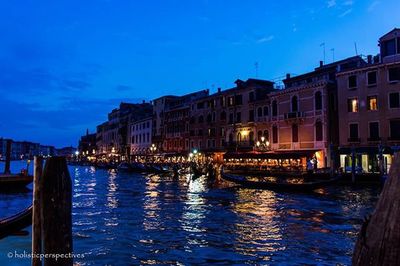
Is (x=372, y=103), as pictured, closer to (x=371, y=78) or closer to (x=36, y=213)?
(x=371, y=78)

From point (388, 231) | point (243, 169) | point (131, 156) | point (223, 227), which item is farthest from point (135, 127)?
point (388, 231)

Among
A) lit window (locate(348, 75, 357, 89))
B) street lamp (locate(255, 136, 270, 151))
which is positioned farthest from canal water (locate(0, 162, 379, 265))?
street lamp (locate(255, 136, 270, 151))

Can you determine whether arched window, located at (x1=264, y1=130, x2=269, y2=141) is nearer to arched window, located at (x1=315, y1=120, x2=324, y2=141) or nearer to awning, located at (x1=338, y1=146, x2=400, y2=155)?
arched window, located at (x1=315, y1=120, x2=324, y2=141)

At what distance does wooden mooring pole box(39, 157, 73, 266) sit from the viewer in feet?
13.9

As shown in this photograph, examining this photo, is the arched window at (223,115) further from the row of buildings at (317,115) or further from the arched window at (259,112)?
the arched window at (259,112)

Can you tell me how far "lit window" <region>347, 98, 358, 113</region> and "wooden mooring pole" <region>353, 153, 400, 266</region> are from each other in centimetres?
3070

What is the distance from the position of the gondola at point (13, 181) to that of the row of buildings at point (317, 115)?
853 inches

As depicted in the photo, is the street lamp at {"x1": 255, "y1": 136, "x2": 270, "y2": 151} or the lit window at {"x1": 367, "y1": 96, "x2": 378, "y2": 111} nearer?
the lit window at {"x1": 367, "y1": 96, "x2": 378, "y2": 111}

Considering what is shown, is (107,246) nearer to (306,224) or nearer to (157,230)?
(157,230)

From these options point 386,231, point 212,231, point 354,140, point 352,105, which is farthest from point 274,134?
point 386,231

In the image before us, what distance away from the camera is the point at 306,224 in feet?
41.7

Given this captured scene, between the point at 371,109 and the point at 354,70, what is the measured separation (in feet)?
10.9

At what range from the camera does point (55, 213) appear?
4.26 metres

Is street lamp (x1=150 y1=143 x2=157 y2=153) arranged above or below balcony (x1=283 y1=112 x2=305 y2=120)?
below
